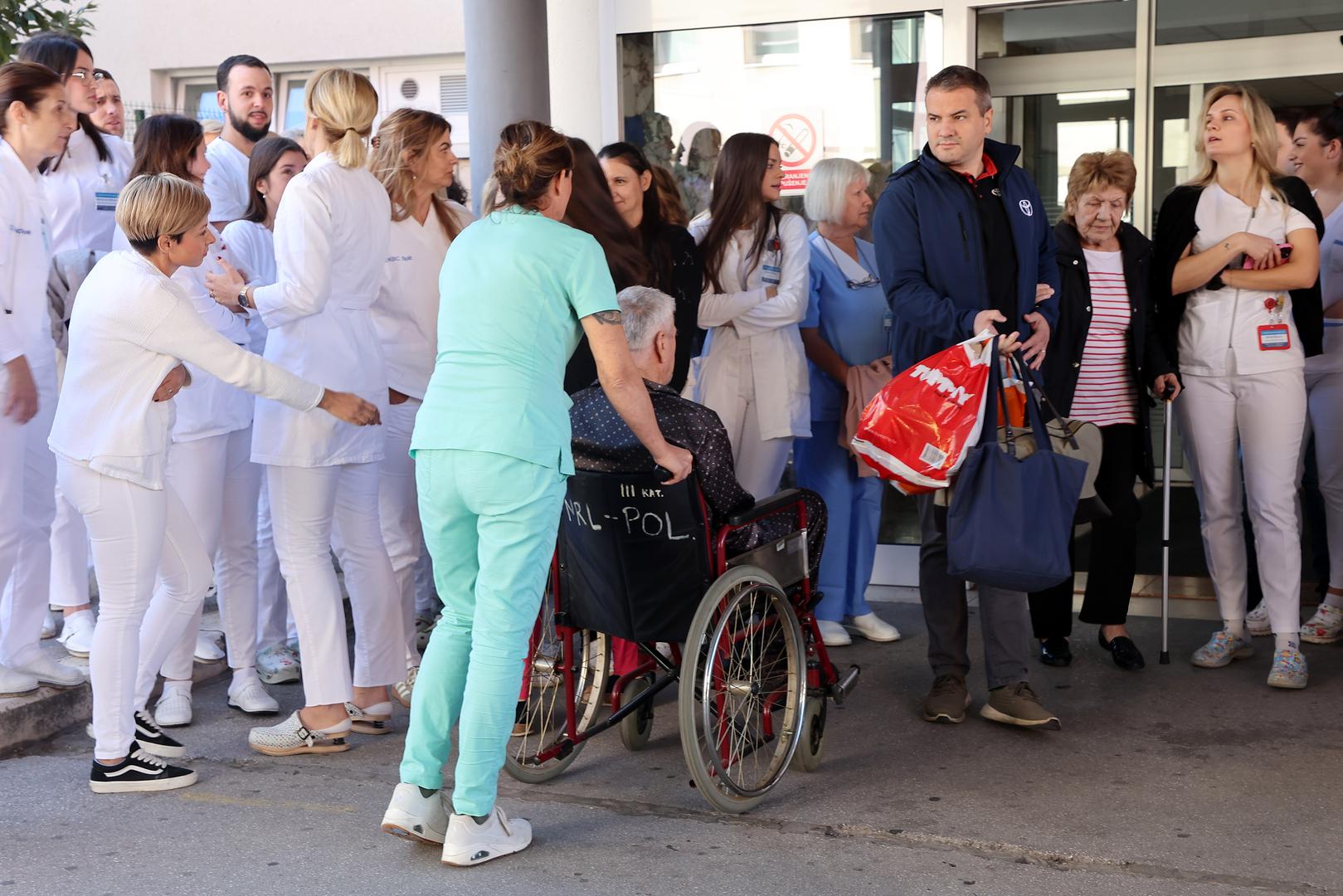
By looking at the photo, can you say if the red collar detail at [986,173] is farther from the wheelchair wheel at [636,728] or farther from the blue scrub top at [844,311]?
the wheelchair wheel at [636,728]

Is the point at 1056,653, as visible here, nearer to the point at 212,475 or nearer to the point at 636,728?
the point at 636,728

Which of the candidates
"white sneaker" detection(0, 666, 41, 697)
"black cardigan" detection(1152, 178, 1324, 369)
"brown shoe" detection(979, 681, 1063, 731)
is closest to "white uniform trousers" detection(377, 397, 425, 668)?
"white sneaker" detection(0, 666, 41, 697)

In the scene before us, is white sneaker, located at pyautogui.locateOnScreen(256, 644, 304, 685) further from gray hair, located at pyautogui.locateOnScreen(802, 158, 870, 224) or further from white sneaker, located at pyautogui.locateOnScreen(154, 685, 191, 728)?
gray hair, located at pyautogui.locateOnScreen(802, 158, 870, 224)

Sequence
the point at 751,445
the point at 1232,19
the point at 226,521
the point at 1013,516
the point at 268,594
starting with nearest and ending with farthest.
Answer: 1. the point at 1013,516
2. the point at 226,521
3. the point at 268,594
4. the point at 751,445
5. the point at 1232,19

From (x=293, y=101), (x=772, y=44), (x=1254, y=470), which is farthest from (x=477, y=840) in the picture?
(x=293, y=101)

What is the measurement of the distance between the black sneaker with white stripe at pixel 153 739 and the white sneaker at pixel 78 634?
930 mm

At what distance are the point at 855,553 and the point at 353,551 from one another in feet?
6.98

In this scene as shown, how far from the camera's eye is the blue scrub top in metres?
5.71

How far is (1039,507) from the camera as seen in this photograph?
4281 millimetres

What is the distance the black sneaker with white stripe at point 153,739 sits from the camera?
14.1 ft

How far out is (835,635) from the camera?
5762mm

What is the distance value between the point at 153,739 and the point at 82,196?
2133 millimetres

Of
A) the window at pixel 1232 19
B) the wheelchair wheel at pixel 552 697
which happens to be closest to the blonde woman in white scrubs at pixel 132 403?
the wheelchair wheel at pixel 552 697

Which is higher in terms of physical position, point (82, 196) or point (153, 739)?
point (82, 196)
